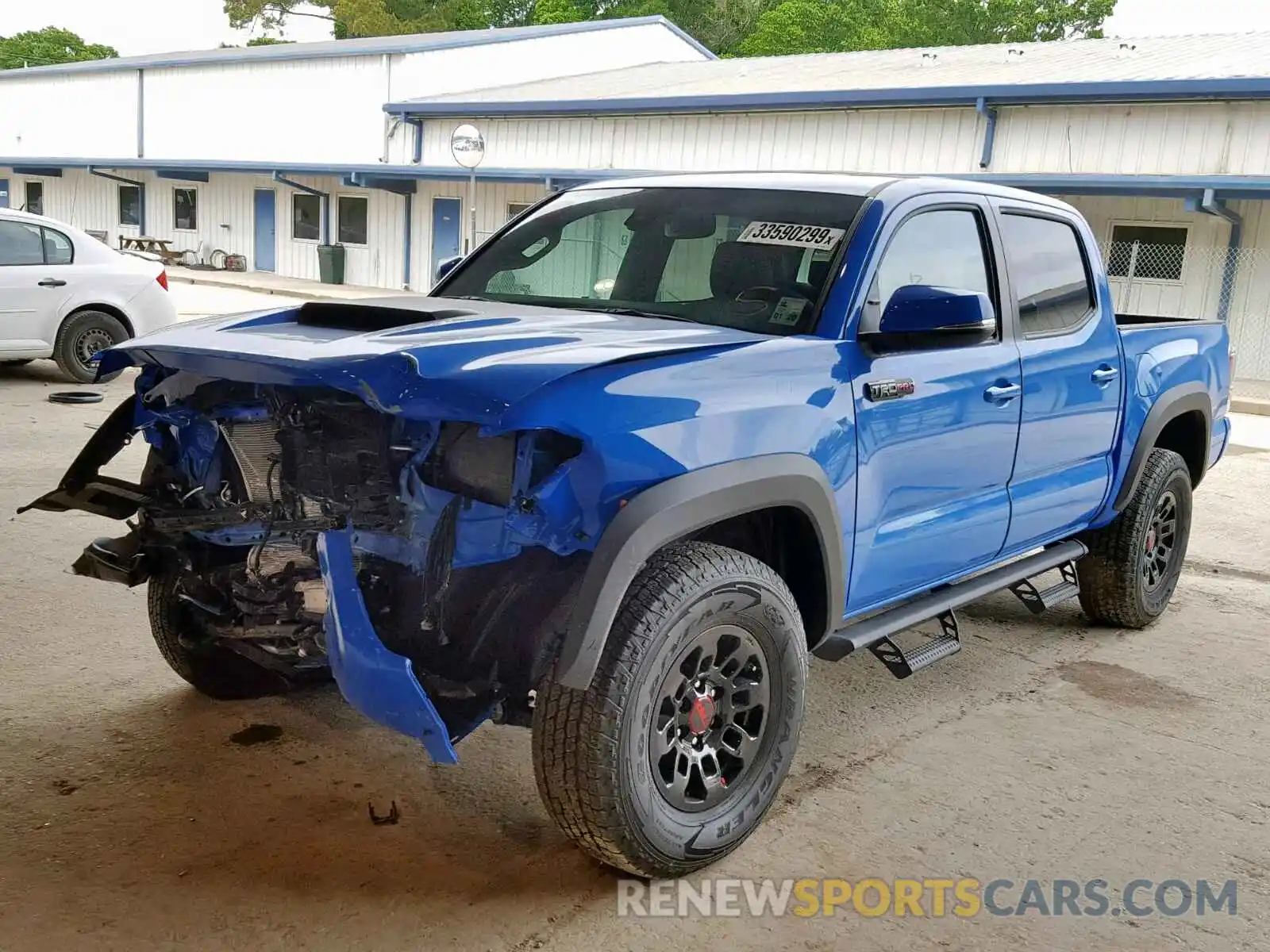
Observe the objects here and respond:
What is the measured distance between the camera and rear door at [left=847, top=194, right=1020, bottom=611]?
12.7 ft

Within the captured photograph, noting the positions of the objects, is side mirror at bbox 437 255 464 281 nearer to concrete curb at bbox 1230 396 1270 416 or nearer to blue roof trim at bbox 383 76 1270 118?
concrete curb at bbox 1230 396 1270 416

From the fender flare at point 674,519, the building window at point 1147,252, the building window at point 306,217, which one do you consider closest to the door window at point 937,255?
the fender flare at point 674,519

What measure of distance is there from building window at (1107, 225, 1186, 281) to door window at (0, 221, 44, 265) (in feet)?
47.7

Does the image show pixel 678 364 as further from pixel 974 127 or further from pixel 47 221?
pixel 974 127

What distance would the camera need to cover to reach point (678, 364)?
3.30m

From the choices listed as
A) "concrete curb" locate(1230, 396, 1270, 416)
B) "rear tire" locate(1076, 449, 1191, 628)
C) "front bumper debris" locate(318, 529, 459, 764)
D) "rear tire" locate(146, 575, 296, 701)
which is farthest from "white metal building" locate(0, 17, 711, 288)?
"front bumper debris" locate(318, 529, 459, 764)

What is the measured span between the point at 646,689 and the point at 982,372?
6.19 feet

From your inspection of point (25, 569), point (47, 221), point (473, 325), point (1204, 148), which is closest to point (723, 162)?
point (1204, 148)

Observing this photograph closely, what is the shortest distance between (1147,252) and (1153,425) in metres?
14.8

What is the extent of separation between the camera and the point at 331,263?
29.7 meters

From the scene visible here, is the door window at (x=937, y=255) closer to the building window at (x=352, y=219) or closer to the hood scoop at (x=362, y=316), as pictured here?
the hood scoop at (x=362, y=316)

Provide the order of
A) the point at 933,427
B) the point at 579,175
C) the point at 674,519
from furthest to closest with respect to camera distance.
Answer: the point at 579,175 → the point at 933,427 → the point at 674,519

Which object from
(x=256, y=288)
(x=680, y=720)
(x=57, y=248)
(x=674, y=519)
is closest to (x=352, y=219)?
(x=256, y=288)

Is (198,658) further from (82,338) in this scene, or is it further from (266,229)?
(266,229)
